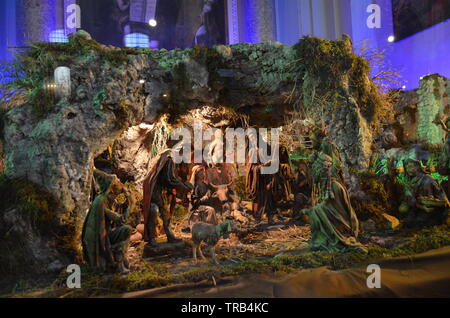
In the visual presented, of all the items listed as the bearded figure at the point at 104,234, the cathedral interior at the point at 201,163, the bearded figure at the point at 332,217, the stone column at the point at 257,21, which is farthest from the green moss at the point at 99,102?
the stone column at the point at 257,21

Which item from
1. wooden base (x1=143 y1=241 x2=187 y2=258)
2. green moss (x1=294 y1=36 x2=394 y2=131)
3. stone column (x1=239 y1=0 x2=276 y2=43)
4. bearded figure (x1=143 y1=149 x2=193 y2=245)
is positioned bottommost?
wooden base (x1=143 y1=241 x2=187 y2=258)

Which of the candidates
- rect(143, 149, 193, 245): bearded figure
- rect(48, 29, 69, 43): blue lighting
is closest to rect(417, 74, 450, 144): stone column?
rect(143, 149, 193, 245): bearded figure

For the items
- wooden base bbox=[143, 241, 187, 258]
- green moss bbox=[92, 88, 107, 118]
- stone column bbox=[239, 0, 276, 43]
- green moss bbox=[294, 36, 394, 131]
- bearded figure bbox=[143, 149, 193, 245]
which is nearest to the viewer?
green moss bbox=[92, 88, 107, 118]

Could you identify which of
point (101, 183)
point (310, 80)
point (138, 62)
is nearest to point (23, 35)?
point (138, 62)

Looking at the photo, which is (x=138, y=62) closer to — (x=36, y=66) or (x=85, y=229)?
(x=36, y=66)

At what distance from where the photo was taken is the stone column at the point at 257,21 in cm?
1059

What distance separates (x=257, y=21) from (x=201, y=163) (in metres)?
5.62

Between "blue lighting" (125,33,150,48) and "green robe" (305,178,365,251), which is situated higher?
"blue lighting" (125,33,150,48)

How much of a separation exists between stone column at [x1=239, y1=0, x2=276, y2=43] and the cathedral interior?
761mm

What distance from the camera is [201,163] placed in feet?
25.6

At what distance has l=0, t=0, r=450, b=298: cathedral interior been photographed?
14.2 ft
